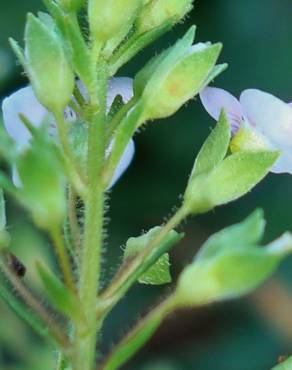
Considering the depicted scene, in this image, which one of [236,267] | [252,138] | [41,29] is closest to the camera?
[236,267]

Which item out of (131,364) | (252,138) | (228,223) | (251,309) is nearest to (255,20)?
(228,223)

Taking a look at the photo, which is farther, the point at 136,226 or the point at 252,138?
the point at 136,226

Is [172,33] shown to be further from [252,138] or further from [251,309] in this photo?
[252,138]

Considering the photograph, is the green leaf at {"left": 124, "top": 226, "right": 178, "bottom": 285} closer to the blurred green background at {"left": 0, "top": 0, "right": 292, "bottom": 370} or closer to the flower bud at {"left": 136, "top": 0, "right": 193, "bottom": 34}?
the flower bud at {"left": 136, "top": 0, "right": 193, "bottom": 34}

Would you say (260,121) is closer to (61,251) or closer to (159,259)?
(159,259)

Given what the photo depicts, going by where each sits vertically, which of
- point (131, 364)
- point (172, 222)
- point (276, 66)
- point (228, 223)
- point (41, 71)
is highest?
point (41, 71)

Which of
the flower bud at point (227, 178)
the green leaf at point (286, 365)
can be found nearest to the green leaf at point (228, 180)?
the flower bud at point (227, 178)

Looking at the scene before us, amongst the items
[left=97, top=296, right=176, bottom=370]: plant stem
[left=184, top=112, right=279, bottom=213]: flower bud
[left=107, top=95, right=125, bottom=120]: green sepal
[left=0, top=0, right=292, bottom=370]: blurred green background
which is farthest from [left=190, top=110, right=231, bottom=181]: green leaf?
[left=0, top=0, right=292, bottom=370]: blurred green background

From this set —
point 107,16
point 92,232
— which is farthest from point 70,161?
point 107,16
